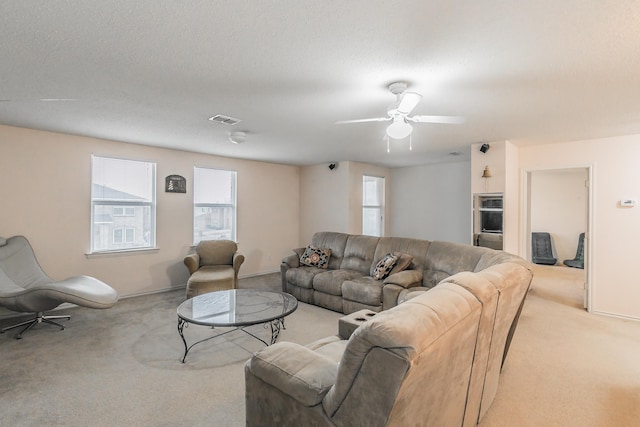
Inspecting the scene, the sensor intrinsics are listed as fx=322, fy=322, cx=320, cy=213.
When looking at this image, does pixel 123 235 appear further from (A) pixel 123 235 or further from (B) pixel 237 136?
(B) pixel 237 136

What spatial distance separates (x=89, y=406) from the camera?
2168 millimetres

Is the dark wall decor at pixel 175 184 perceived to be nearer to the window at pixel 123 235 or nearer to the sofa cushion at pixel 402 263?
the window at pixel 123 235

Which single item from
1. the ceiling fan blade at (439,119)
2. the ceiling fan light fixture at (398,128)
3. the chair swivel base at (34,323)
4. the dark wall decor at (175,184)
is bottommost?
the chair swivel base at (34,323)

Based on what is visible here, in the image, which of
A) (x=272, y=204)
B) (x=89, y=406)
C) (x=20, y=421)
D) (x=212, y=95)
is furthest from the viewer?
(x=272, y=204)

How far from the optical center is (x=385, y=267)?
4156mm

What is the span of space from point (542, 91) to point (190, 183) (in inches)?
196

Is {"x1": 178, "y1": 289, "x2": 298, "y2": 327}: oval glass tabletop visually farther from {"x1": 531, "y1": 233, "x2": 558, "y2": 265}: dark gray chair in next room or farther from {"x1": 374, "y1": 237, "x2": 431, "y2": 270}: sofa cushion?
{"x1": 531, "y1": 233, "x2": 558, "y2": 265}: dark gray chair in next room

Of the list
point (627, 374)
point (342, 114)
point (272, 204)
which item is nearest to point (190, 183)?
point (272, 204)

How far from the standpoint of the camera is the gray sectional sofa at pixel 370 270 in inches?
144

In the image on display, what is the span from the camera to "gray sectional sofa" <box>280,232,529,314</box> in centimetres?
366

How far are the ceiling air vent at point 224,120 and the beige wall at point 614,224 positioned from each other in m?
4.52

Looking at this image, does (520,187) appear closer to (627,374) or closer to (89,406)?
(627,374)

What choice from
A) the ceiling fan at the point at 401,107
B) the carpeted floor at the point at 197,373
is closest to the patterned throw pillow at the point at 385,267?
the carpeted floor at the point at 197,373

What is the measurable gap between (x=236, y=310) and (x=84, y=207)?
3014 millimetres
